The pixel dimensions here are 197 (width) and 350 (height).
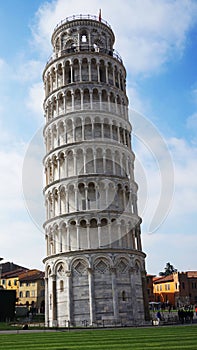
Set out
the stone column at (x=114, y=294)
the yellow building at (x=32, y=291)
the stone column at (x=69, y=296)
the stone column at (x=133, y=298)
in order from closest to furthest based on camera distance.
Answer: the stone column at (x=114, y=294) → the stone column at (x=69, y=296) → the stone column at (x=133, y=298) → the yellow building at (x=32, y=291)

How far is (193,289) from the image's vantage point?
95.2 m

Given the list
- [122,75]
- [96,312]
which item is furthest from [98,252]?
[122,75]

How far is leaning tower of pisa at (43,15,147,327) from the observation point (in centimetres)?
3979

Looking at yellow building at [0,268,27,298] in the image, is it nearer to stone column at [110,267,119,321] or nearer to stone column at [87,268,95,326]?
stone column at [87,268,95,326]

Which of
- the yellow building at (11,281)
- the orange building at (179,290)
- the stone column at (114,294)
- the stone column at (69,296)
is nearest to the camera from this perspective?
the stone column at (114,294)

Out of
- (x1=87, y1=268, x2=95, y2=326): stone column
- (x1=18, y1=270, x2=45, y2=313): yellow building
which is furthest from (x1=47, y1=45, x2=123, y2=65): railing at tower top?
(x1=18, y1=270, x2=45, y2=313): yellow building

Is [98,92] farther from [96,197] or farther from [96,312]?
[96,312]

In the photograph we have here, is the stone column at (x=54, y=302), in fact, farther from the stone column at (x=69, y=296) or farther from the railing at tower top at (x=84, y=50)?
the railing at tower top at (x=84, y=50)

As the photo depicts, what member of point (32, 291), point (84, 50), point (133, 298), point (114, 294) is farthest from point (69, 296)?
point (32, 291)

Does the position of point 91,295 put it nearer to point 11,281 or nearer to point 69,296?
point 69,296

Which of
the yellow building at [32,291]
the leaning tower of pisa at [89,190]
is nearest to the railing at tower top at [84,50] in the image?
the leaning tower of pisa at [89,190]

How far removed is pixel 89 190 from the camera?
43812mm

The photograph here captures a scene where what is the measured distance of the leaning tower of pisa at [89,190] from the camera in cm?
3979

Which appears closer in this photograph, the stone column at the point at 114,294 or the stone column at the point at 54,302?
the stone column at the point at 114,294
